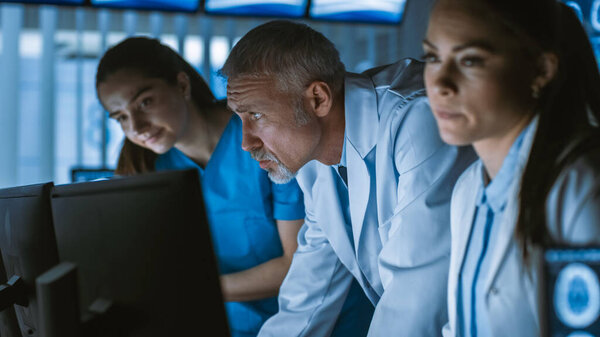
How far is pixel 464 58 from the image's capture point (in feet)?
2.58

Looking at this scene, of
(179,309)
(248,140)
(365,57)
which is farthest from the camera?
(365,57)

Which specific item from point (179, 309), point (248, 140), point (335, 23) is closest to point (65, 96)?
point (335, 23)

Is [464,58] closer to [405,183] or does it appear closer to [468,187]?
[468,187]

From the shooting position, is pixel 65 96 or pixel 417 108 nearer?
pixel 417 108

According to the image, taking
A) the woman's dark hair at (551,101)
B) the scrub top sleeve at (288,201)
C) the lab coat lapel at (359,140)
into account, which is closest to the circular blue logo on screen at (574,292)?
the woman's dark hair at (551,101)

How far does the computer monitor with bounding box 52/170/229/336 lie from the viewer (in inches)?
25.9

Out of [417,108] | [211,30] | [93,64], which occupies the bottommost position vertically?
[417,108]

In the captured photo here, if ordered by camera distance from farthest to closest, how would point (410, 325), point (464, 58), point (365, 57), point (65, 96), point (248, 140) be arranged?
point (365, 57) < point (65, 96) < point (248, 140) < point (410, 325) < point (464, 58)

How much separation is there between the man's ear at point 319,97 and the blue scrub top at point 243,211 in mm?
317

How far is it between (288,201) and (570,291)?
1044 mm

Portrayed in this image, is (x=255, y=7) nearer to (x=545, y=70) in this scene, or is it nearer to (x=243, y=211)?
(x=243, y=211)

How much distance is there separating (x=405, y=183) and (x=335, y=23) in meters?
2.12

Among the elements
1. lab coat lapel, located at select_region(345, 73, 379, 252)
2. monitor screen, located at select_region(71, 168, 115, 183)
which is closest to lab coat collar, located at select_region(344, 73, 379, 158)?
lab coat lapel, located at select_region(345, 73, 379, 252)

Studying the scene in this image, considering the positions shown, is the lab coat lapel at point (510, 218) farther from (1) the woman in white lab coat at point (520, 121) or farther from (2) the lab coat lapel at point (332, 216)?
(2) the lab coat lapel at point (332, 216)
